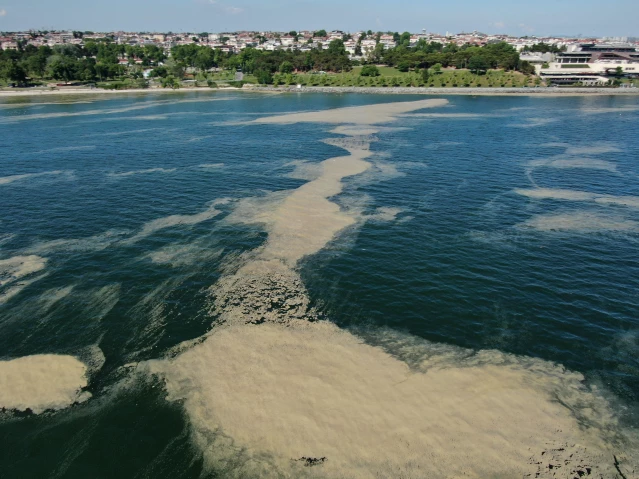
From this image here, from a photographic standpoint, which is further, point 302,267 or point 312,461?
point 302,267

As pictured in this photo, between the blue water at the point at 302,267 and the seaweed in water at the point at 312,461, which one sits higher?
the blue water at the point at 302,267

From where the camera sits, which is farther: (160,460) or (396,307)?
(396,307)

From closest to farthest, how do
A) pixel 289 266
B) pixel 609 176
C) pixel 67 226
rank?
pixel 289 266 < pixel 67 226 < pixel 609 176

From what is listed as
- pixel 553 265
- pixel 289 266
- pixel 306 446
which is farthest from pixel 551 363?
pixel 289 266

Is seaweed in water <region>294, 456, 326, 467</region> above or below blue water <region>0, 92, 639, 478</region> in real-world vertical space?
below

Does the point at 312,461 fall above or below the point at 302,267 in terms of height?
below

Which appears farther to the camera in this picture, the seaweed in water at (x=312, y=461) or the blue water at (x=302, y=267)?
the blue water at (x=302, y=267)

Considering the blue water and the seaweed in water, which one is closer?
the seaweed in water

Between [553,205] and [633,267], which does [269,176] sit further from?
[633,267]
